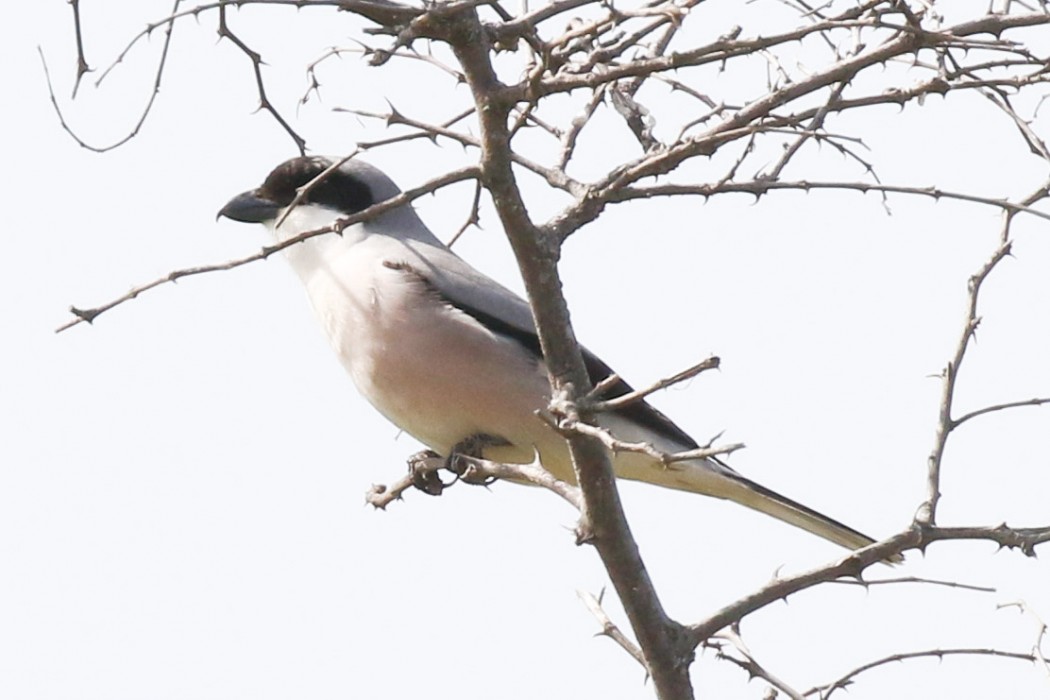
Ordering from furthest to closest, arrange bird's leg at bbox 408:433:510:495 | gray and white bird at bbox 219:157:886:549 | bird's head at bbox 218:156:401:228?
1. bird's head at bbox 218:156:401:228
2. gray and white bird at bbox 219:157:886:549
3. bird's leg at bbox 408:433:510:495

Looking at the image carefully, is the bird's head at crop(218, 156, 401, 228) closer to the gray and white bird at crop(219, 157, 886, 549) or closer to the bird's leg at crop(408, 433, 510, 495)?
the gray and white bird at crop(219, 157, 886, 549)

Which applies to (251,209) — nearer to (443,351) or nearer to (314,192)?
(314,192)

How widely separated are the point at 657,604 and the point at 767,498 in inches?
69.1

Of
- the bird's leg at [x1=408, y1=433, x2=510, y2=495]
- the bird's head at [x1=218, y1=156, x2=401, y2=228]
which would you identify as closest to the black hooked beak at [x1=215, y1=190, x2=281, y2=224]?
the bird's head at [x1=218, y1=156, x2=401, y2=228]

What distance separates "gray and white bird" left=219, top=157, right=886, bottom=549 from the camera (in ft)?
15.7

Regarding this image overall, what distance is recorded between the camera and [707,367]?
105 inches

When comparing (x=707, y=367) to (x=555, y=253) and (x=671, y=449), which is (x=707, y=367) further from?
(x=671, y=449)

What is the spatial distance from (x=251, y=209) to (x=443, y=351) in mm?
940

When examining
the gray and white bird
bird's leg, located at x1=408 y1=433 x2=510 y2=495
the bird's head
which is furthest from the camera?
the bird's head

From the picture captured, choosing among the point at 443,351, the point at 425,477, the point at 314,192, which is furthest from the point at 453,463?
the point at 314,192

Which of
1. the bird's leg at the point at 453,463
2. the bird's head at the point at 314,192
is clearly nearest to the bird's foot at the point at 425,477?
the bird's leg at the point at 453,463

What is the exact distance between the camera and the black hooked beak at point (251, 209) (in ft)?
17.3

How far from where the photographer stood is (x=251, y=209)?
17.3 feet

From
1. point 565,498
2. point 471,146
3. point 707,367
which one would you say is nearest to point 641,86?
point 471,146
